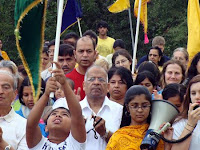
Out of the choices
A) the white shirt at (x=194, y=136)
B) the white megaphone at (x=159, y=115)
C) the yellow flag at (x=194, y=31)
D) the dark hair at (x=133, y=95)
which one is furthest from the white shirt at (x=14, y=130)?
the yellow flag at (x=194, y=31)

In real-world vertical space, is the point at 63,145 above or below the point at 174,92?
below

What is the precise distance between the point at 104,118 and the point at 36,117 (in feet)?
3.60

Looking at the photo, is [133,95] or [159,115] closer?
[159,115]

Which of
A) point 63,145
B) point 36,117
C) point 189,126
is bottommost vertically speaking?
point 63,145

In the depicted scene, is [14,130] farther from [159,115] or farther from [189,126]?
[189,126]

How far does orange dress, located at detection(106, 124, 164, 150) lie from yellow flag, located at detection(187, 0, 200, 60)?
341cm

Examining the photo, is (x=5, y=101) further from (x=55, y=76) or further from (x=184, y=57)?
(x=184, y=57)

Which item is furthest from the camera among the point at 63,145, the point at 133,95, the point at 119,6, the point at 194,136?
the point at 119,6

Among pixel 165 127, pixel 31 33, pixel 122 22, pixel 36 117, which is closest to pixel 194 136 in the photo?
pixel 165 127

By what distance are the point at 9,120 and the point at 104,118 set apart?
106 centimetres

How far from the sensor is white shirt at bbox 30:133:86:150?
20.8 ft

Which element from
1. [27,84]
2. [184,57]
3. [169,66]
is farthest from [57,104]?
[184,57]

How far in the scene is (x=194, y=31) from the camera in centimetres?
963

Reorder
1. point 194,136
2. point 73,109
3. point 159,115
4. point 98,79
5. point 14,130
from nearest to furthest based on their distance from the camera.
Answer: point 73,109
point 194,136
point 159,115
point 14,130
point 98,79
